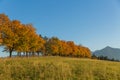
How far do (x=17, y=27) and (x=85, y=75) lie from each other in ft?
178

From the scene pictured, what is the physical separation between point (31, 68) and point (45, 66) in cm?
150

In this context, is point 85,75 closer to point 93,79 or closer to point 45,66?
point 93,79

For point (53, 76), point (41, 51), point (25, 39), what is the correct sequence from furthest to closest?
1. point (41, 51)
2. point (25, 39)
3. point (53, 76)

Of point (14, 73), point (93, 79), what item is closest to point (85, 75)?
point (93, 79)

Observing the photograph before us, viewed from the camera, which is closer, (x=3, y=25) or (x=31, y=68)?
(x=31, y=68)

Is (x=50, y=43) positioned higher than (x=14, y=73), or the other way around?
(x=50, y=43)

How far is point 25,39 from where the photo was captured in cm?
7344

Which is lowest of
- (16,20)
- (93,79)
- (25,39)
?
(93,79)

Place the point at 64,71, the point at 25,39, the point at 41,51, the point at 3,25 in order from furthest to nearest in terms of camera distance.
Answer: the point at 41,51 < the point at 25,39 < the point at 3,25 < the point at 64,71

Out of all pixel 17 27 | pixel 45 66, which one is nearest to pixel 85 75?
pixel 45 66

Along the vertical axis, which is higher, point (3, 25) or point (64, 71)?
point (3, 25)

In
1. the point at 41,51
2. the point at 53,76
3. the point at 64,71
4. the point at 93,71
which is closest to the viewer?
the point at 53,76

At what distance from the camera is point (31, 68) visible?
24.6 metres

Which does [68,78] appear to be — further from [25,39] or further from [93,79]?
[25,39]
